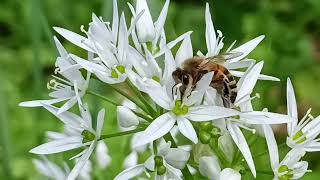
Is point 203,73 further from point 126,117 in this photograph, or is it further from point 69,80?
point 69,80

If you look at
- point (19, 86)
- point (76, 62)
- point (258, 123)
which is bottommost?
point (19, 86)

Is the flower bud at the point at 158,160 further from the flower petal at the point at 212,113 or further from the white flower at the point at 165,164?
the flower petal at the point at 212,113

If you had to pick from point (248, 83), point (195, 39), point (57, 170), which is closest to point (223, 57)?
point (248, 83)

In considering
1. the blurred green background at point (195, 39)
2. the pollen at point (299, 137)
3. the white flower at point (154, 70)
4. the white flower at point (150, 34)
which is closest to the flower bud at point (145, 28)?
the white flower at point (150, 34)

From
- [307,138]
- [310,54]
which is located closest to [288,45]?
[310,54]

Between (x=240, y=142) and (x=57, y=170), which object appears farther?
(x=57, y=170)

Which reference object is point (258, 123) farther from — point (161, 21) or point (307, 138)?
point (161, 21)

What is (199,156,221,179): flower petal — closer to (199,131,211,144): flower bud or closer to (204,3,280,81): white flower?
(199,131,211,144): flower bud
